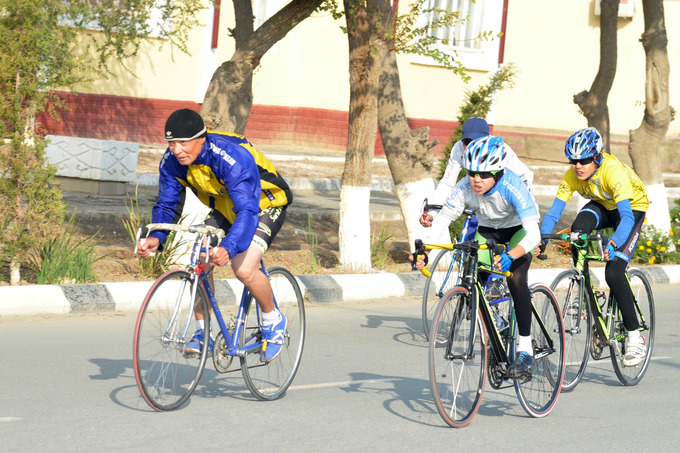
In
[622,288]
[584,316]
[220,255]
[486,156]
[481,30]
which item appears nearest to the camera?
[220,255]

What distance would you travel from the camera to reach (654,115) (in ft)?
49.4

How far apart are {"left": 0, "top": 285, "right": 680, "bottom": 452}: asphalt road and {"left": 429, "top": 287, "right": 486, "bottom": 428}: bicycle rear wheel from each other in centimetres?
15

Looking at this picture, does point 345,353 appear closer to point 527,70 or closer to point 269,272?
point 269,272

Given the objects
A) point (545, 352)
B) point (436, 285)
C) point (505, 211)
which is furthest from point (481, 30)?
point (545, 352)

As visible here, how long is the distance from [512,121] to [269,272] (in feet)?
68.2

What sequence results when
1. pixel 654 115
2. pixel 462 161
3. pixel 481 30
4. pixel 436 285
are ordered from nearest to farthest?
pixel 462 161, pixel 436 285, pixel 654 115, pixel 481 30

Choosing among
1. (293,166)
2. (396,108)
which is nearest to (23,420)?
(396,108)

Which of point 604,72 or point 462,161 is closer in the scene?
point 462,161

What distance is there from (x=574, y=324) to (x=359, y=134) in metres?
5.05

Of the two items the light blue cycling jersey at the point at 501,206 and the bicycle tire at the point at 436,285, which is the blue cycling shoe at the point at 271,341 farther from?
the bicycle tire at the point at 436,285

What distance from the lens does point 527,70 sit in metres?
26.4

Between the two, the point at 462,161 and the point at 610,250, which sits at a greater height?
the point at 462,161

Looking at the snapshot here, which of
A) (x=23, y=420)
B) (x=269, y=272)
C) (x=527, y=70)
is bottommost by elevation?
(x=23, y=420)

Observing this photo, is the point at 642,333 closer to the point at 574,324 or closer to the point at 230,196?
the point at 574,324
